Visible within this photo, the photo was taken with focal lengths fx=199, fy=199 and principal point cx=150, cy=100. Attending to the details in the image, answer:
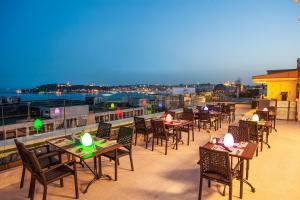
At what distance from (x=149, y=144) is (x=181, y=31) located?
81.7ft

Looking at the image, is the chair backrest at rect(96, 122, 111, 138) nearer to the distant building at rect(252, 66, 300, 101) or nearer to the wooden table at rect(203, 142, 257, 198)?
the wooden table at rect(203, 142, 257, 198)

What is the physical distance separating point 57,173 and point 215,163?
2251 mm

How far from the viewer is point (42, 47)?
82375mm

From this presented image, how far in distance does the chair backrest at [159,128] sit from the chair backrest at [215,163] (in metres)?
2.29

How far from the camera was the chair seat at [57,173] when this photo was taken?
A: 2.73 m

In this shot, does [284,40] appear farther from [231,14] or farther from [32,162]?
[32,162]

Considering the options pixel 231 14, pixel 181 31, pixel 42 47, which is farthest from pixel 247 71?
pixel 42 47

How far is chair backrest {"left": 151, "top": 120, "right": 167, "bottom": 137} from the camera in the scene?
16.9 feet

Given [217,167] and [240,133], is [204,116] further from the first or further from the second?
[217,167]

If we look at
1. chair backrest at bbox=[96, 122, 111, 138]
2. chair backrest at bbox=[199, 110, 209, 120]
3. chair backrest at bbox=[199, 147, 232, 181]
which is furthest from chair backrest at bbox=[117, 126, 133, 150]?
chair backrest at bbox=[199, 110, 209, 120]

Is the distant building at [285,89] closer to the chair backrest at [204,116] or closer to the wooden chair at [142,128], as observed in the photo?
the chair backrest at [204,116]

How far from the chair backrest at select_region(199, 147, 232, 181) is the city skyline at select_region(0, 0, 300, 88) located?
14285 millimetres

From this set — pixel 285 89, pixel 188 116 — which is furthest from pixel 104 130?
pixel 285 89

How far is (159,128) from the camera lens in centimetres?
526
